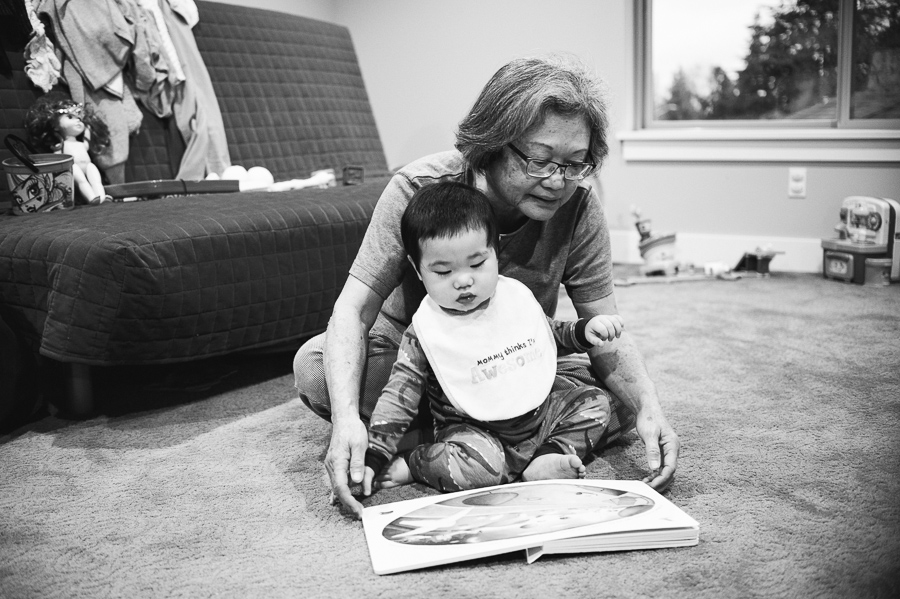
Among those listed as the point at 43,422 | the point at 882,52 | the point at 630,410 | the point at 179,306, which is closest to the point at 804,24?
the point at 882,52

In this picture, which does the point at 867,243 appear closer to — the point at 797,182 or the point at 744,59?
the point at 797,182

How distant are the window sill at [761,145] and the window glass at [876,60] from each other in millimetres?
246

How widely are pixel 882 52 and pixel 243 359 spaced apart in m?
2.71

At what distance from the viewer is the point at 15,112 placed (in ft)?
6.94

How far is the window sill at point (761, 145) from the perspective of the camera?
300 cm

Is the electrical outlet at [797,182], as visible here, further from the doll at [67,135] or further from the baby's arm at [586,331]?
the doll at [67,135]

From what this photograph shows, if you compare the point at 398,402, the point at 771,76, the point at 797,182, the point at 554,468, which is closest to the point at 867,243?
the point at 797,182

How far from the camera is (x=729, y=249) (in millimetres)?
3346

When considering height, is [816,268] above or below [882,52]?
below

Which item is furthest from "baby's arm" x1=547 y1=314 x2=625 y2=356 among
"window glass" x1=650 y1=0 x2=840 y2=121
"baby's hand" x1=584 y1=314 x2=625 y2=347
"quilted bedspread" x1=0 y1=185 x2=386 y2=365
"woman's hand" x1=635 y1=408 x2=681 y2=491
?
"window glass" x1=650 y1=0 x2=840 y2=121

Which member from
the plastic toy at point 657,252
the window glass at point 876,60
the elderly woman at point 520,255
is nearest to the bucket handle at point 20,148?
the elderly woman at point 520,255

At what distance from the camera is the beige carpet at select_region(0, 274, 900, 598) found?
40.6 inches

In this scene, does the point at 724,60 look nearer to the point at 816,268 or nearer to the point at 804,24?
the point at 804,24

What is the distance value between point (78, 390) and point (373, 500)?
831 mm
